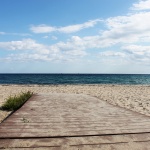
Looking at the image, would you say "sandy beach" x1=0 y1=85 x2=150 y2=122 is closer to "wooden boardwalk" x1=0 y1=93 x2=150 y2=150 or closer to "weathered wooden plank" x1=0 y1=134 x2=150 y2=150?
"wooden boardwalk" x1=0 y1=93 x2=150 y2=150

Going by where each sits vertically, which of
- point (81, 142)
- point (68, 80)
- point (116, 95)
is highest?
point (81, 142)

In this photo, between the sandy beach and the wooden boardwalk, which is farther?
the sandy beach

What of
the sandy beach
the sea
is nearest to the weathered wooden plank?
the sandy beach

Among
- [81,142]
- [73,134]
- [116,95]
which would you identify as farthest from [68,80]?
[81,142]

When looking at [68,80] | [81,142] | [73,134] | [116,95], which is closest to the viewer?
[81,142]

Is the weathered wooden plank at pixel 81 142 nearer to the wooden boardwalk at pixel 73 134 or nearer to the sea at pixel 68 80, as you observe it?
the wooden boardwalk at pixel 73 134

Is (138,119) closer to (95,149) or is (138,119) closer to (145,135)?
(145,135)

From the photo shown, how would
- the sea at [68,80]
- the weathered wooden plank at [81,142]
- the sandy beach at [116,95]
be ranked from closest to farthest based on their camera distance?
1. the weathered wooden plank at [81,142]
2. the sandy beach at [116,95]
3. the sea at [68,80]

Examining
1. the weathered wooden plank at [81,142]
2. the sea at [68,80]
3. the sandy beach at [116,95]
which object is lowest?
the sea at [68,80]

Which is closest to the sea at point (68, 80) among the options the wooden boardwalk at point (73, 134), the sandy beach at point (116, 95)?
the sandy beach at point (116, 95)

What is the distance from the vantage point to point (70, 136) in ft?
11.6

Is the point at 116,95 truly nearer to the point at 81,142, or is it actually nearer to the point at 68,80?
the point at 81,142

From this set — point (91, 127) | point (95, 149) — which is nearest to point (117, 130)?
point (91, 127)

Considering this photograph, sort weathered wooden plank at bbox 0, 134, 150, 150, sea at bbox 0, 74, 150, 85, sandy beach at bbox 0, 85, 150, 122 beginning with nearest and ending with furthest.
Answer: weathered wooden plank at bbox 0, 134, 150, 150 → sandy beach at bbox 0, 85, 150, 122 → sea at bbox 0, 74, 150, 85
